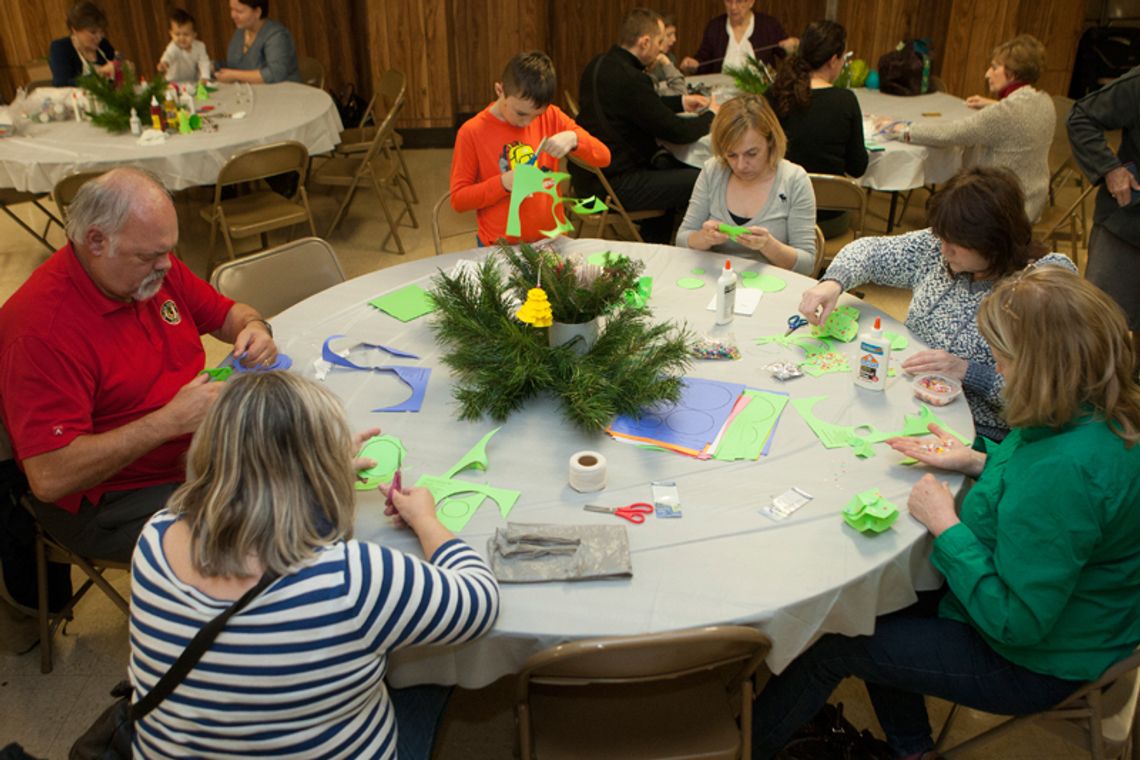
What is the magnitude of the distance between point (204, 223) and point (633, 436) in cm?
Result: 526

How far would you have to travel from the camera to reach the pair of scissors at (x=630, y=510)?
199 centimetres

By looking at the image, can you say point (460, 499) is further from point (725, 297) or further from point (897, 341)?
point (897, 341)

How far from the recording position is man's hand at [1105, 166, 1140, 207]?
3.67 metres

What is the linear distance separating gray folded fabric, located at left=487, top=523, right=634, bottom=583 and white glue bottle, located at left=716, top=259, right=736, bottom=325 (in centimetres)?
112

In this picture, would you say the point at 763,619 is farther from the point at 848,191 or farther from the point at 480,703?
the point at 848,191

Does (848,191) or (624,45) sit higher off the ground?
(624,45)

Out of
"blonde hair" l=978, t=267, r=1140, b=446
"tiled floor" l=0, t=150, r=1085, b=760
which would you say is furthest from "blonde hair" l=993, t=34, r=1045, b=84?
"tiled floor" l=0, t=150, r=1085, b=760

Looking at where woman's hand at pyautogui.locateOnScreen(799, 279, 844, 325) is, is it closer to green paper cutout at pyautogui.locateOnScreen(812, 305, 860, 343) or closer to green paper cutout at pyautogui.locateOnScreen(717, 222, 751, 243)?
green paper cutout at pyautogui.locateOnScreen(812, 305, 860, 343)

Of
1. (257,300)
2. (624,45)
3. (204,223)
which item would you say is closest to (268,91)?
(204,223)

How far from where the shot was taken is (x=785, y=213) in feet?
11.4

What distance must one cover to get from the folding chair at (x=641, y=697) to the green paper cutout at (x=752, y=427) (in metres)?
0.53

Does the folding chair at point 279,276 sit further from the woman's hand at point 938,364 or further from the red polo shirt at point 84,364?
the woman's hand at point 938,364

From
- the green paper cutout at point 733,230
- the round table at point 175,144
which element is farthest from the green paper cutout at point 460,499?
the round table at point 175,144

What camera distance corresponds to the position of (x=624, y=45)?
4965 mm
